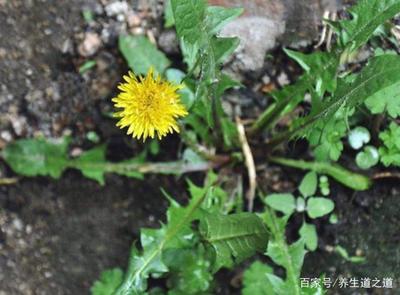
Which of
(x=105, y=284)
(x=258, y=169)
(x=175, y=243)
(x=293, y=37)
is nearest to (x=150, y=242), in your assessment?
(x=175, y=243)

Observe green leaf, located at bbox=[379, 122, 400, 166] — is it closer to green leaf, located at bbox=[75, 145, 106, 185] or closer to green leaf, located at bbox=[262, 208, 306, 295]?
green leaf, located at bbox=[262, 208, 306, 295]

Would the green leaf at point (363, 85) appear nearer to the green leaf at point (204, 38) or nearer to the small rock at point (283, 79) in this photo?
the green leaf at point (204, 38)

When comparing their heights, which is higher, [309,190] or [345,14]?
[345,14]

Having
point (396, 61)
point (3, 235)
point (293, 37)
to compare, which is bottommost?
point (3, 235)

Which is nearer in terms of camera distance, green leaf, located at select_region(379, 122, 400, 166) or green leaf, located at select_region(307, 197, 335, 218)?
green leaf, located at select_region(379, 122, 400, 166)

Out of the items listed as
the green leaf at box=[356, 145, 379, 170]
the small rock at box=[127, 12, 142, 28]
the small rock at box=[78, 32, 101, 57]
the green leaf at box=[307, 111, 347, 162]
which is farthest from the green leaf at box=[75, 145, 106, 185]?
the green leaf at box=[356, 145, 379, 170]

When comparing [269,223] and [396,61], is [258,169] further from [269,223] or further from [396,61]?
[396,61]

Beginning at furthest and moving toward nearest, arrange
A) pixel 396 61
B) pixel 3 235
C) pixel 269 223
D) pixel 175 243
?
1. pixel 3 235
2. pixel 269 223
3. pixel 175 243
4. pixel 396 61
